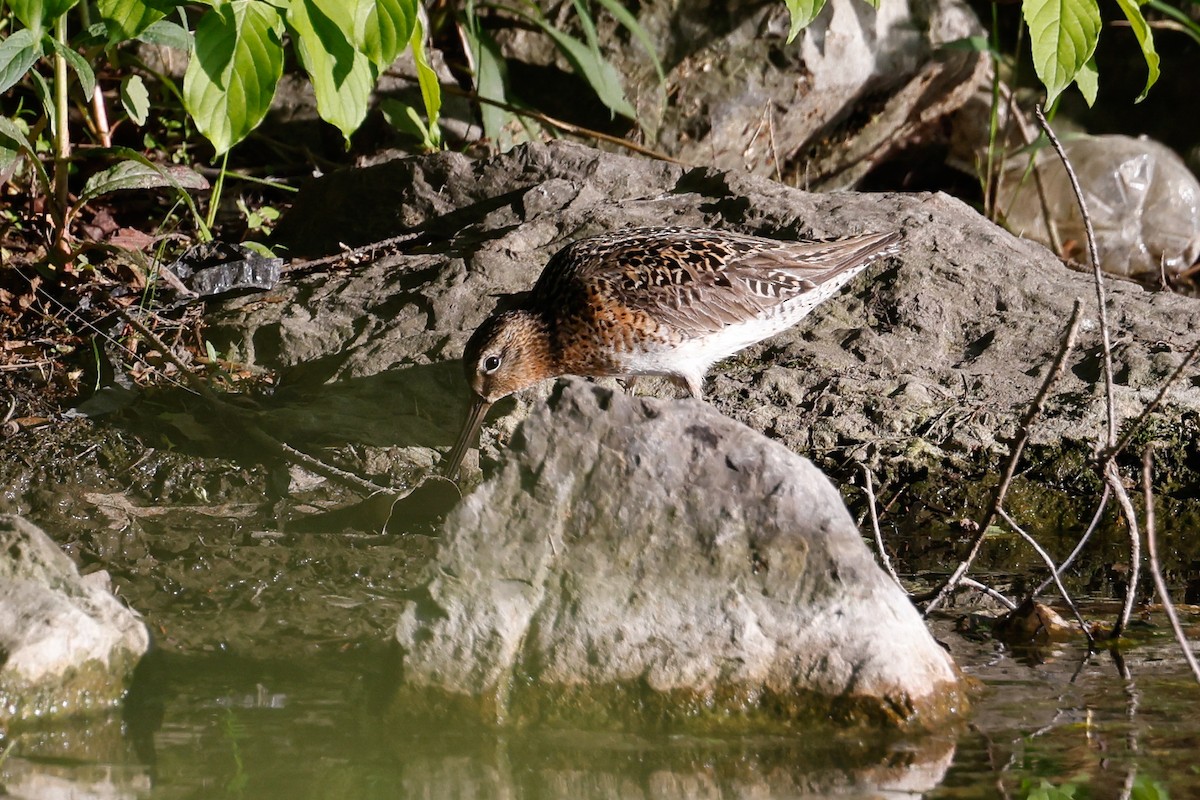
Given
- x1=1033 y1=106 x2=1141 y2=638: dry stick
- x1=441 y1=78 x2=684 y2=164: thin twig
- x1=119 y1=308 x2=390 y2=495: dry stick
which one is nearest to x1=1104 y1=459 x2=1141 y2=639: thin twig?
x1=1033 y1=106 x2=1141 y2=638: dry stick

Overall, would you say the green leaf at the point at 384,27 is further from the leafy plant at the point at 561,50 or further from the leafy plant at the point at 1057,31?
the leafy plant at the point at 561,50

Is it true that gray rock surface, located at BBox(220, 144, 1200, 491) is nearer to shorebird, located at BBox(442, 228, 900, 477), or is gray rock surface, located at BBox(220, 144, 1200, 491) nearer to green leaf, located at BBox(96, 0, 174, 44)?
shorebird, located at BBox(442, 228, 900, 477)

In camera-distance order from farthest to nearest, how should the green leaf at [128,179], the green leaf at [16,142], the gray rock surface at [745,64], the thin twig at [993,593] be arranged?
the gray rock surface at [745,64]
the green leaf at [128,179]
the green leaf at [16,142]
the thin twig at [993,593]

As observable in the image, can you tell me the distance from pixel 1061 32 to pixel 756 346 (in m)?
2.87

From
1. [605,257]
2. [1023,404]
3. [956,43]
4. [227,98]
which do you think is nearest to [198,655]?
[227,98]

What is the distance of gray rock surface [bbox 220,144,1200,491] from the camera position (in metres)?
5.72

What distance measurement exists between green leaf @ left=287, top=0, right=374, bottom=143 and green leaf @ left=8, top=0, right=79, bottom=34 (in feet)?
1.97

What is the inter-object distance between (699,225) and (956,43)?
2573 mm

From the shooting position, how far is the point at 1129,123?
1024cm

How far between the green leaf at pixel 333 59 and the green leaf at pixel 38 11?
60 cm

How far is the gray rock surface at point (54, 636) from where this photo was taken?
140 inches

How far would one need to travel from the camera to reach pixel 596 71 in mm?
7914

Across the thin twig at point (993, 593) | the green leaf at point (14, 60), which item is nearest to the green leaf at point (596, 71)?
the green leaf at point (14, 60)

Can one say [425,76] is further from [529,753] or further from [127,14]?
[529,753]
